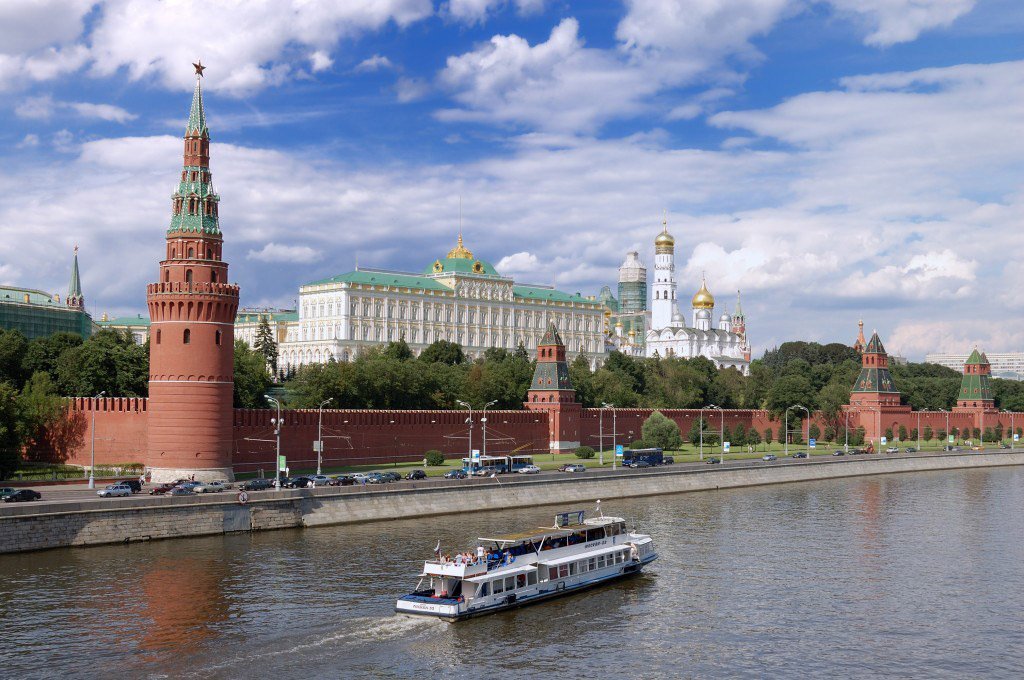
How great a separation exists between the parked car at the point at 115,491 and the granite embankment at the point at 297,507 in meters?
5.11

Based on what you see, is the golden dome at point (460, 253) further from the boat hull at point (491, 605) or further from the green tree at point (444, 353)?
the boat hull at point (491, 605)

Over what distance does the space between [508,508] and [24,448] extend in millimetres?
29204

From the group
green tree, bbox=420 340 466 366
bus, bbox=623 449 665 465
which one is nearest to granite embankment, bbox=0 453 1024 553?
bus, bbox=623 449 665 465

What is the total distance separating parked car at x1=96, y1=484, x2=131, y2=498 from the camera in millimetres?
54562

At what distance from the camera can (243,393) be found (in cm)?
8738

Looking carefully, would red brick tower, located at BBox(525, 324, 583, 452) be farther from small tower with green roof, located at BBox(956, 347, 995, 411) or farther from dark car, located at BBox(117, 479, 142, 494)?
small tower with green roof, located at BBox(956, 347, 995, 411)

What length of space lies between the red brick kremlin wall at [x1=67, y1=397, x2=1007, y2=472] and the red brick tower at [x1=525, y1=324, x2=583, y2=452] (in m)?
1.08

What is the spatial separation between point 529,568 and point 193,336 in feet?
98.3

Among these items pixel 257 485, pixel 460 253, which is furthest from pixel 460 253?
pixel 257 485

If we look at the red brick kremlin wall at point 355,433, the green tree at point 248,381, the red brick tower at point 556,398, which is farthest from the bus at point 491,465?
the red brick tower at point 556,398

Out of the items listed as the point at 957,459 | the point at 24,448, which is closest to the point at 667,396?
the point at 957,459

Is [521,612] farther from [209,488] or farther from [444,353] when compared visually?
[444,353]

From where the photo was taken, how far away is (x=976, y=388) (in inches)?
5694

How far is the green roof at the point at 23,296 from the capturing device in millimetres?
158000
